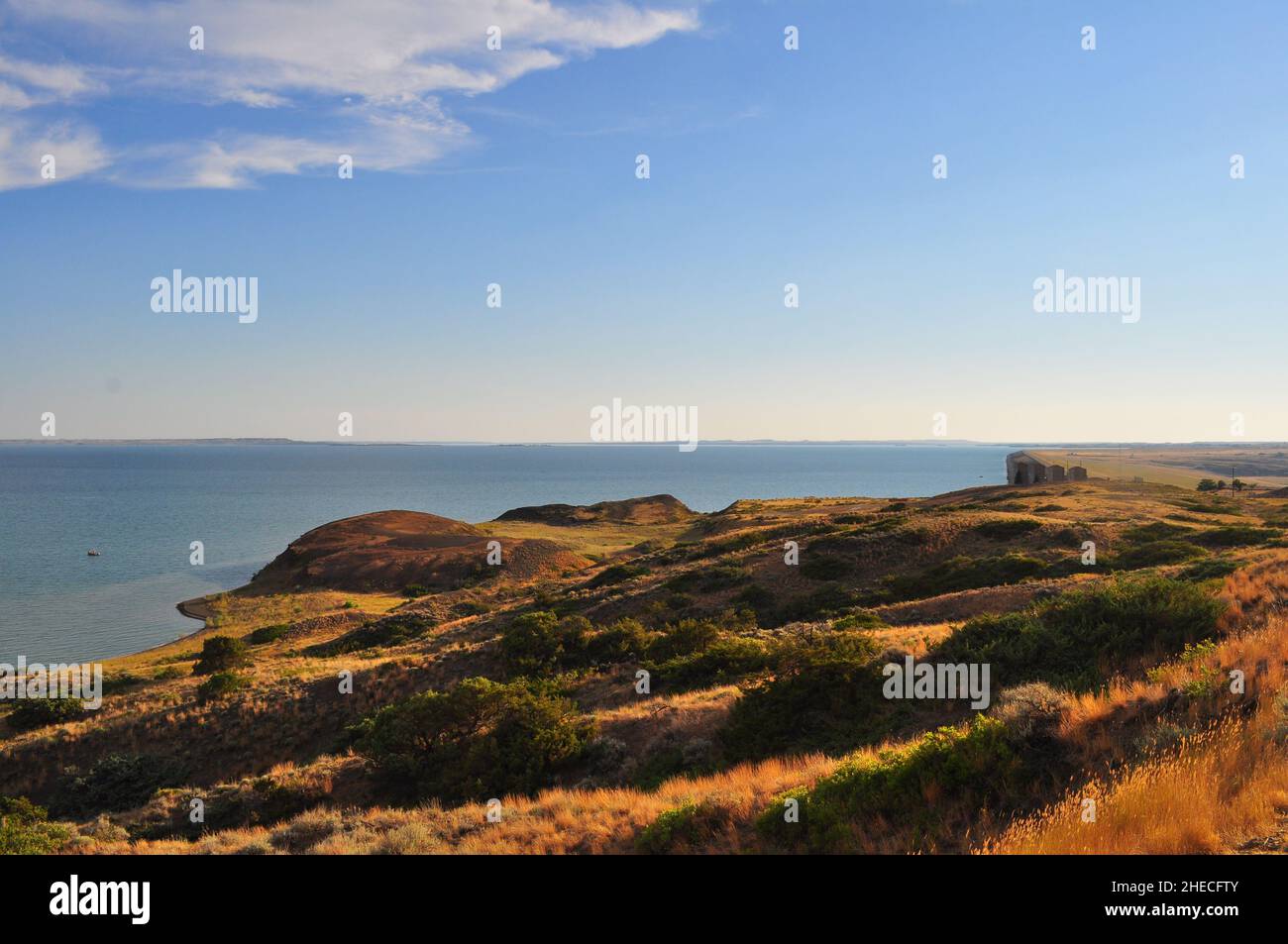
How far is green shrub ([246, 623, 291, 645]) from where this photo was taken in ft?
129

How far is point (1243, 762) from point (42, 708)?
31281mm

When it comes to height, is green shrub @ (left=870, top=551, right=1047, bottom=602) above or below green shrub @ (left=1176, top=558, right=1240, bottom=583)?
below

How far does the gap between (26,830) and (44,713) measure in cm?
1282

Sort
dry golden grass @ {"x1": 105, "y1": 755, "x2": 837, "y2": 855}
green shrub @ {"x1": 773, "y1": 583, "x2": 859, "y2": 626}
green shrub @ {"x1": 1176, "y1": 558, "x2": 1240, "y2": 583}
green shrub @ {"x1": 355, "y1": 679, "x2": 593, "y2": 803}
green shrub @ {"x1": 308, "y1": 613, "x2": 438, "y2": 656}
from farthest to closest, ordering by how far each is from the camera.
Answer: green shrub @ {"x1": 308, "y1": 613, "x2": 438, "y2": 656}
green shrub @ {"x1": 773, "y1": 583, "x2": 859, "y2": 626}
green shrub @ {"x1": 1176, "y1": 558, "x2": 1240, "y2": 583}
green shrub @ {"x1": 355, "y1": 679, "x2": 593, "y2": 803}
dry golden grass @ {"x1": 105, "y1": 755, "x2": 837, "y2": 855}

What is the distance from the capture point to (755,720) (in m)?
14.4

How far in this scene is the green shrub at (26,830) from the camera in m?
12.3

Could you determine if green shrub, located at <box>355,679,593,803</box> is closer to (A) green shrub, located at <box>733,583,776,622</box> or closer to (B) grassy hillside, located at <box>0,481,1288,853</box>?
(B) grassy hillside, located at <box>0,481,1288,853</box>

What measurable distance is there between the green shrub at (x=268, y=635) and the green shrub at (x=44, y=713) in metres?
15.2

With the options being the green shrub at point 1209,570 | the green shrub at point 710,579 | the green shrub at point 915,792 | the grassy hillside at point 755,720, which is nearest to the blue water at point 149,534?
the grassy hillside at point 755,720

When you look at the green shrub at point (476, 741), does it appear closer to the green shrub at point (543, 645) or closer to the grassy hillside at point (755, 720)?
the grassy hillside at point (755, 720)

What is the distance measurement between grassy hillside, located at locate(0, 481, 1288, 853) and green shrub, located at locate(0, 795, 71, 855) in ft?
0.30

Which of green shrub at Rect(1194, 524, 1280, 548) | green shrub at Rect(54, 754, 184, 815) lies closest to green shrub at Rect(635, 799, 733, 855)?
green shrub at Rect(54, 754, 184, 815)

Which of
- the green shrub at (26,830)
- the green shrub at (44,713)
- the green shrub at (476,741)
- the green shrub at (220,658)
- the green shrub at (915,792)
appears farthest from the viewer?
the green shrub at (220,658)

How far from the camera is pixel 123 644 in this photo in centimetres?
4344
